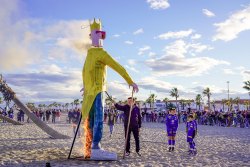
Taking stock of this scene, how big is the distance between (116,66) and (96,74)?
0.50 metres

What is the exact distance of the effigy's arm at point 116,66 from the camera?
8.41 m

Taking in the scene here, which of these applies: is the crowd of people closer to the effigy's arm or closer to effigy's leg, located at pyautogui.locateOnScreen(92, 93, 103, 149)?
the effigy's arm

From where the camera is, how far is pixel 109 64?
332 inches

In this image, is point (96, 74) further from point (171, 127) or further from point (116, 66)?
point (171, 127)

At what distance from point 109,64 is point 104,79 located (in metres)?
0.39

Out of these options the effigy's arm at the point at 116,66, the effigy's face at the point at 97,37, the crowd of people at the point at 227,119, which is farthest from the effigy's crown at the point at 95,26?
the crowd of people at the point at 227,119

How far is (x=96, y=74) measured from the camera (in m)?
8.43

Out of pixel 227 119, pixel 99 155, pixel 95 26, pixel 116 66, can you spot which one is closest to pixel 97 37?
pixel 95 26

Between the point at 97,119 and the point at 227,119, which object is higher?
the point at 97,119

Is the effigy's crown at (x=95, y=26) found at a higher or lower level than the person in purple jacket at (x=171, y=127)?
higher

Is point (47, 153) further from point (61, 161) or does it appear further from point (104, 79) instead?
point (104, 79)

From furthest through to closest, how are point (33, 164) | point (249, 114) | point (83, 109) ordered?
A: point (249, 114) < point (83, 109) < point (33, 164)

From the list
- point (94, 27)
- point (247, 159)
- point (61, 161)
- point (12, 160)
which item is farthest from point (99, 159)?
point (247, 159)

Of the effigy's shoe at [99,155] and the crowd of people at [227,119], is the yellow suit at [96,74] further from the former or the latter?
the crowd of people at [227,119]
